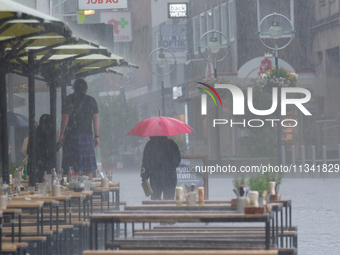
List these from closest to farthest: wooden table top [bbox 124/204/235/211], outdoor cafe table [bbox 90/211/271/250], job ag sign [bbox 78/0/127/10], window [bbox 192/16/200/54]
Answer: outdoor cafe table [bbox 90/211/271/250], wooden table top [bbox 124/204/235/211], job ag sign [bbox 78/0/127/10], window [bbox 192/16/200/54]

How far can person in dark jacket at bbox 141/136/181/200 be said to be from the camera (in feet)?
38.8

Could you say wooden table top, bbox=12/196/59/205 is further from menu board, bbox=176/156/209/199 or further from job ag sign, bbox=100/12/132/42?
job ag sign, bbox=100/12/132/42

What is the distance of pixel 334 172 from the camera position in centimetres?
3159

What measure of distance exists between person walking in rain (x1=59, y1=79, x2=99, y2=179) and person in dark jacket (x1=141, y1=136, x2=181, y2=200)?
0.96 m

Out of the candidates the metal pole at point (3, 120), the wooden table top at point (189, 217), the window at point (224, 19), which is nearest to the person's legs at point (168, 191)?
the metal pole at point (3, 120)

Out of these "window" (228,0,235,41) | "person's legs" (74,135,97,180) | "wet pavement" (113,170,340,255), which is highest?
"window" (228,0,235,41)

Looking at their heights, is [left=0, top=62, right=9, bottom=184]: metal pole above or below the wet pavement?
above

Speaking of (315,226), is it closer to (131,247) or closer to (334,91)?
(131,247)

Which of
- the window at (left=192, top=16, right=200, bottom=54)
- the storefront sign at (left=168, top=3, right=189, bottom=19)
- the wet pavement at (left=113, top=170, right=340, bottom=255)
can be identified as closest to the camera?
the wet pavement at (left=113, top=170, right=340, bottom=255)

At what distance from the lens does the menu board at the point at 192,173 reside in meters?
13.6

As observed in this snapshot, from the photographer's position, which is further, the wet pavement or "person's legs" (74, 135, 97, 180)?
"person's legs" (74, 135, 97, 180)

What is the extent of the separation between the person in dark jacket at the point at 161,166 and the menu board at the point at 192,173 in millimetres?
1373

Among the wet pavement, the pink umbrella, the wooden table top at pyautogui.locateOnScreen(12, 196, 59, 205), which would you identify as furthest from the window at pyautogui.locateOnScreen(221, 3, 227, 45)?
the wooden table top at pyautogui.locateOnScreen(12, 196, 59, 205)

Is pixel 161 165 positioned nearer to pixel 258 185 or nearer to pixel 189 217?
pixel 258 185
